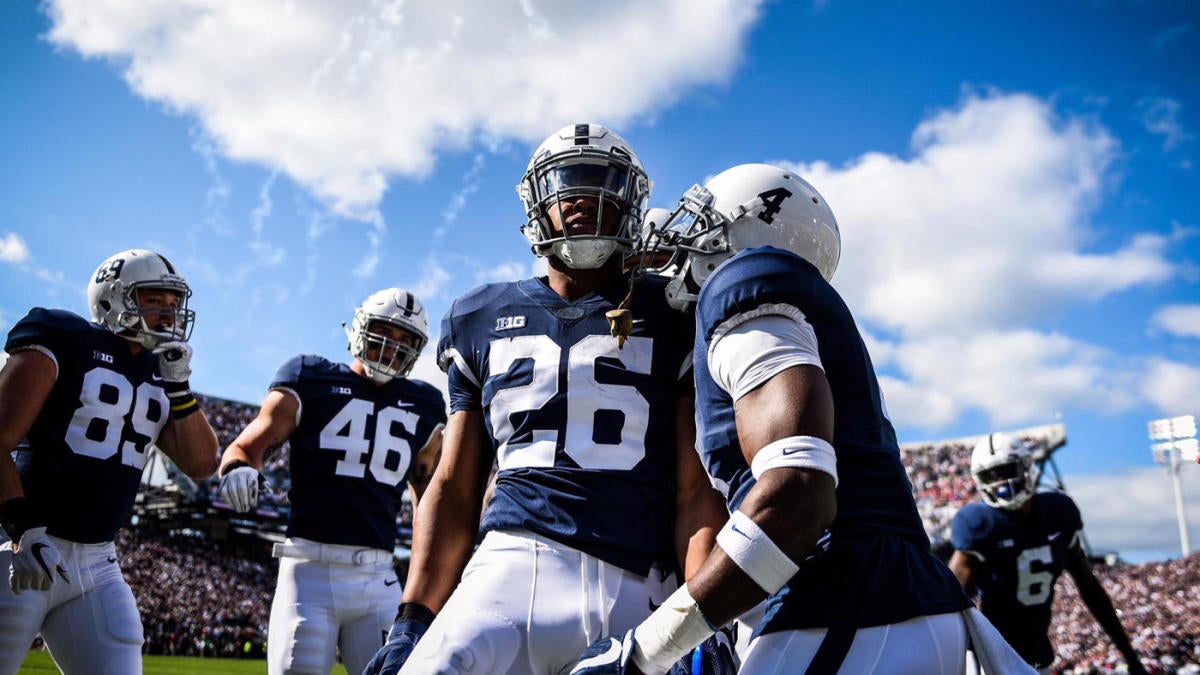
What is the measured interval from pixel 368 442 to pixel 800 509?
4.23m

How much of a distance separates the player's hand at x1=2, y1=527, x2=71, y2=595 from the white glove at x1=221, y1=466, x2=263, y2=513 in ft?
2.78

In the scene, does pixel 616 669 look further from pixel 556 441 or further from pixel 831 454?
pixel 556 441

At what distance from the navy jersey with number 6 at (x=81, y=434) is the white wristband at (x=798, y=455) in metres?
4.21

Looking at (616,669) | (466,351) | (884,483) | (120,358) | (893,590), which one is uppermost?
(120,358)

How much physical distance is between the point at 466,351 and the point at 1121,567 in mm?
32769

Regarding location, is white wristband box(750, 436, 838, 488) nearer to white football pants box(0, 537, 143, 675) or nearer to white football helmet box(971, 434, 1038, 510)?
white football pants box(0, 537, 143, 675)

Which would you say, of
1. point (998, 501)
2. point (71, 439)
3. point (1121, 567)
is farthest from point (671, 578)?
point (1121, 567)

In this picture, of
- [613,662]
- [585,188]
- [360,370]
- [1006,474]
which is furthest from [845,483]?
[1006,474]

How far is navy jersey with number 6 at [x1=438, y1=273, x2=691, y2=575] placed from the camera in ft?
8.65

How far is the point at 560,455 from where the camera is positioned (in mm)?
2725

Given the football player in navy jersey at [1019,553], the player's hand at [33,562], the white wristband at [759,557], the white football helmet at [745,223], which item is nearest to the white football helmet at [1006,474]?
the football player in navy jersey at [1019,553]

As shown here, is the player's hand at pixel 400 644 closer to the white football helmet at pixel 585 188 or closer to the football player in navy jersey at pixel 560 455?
the football player in navy jersey at pixel 560 455

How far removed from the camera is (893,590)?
1.99 meters

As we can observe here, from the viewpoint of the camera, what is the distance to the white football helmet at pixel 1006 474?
6.57 metres
